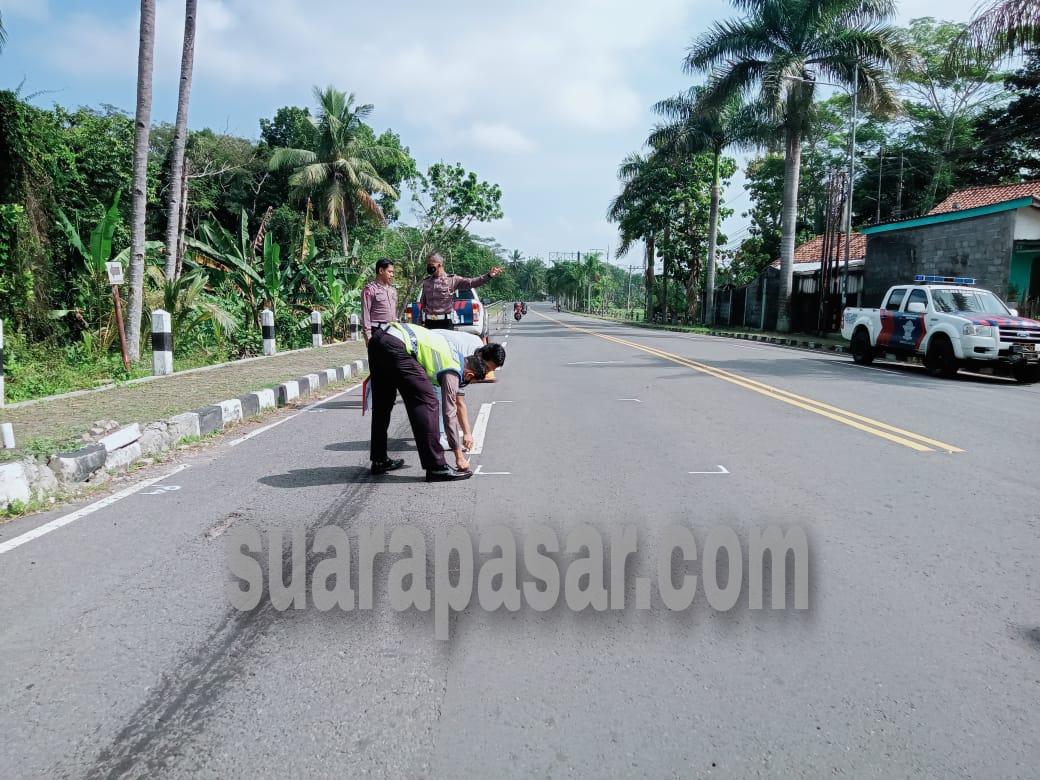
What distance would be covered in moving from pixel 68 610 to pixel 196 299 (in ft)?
40.7

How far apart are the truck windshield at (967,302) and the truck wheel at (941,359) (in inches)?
27.2

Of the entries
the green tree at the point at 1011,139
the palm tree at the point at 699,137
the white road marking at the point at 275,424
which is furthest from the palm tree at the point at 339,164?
the green tree at the point at 1011,139

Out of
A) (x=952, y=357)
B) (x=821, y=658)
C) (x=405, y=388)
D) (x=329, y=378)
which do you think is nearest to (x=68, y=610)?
(x=405, y=388)

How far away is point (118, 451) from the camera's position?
6.37 m

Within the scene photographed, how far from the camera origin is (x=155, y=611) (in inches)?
135

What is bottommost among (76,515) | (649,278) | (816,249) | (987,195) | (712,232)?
(76,515)

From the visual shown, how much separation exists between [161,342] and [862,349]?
47.0 ft

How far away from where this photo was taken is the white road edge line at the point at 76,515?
4.44 m

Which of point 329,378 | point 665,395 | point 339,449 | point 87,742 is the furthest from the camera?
point 329,378

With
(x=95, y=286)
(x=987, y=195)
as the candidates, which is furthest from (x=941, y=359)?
(x=987, y=195)

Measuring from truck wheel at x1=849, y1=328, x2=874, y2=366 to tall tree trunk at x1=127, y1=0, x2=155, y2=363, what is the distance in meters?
14.6

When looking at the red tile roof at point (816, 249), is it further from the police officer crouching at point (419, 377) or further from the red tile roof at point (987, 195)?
the police officer crouching at point (419, 377)

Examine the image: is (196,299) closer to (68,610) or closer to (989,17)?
(68,610)

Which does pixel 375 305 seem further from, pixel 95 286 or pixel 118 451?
pixel 95 286
